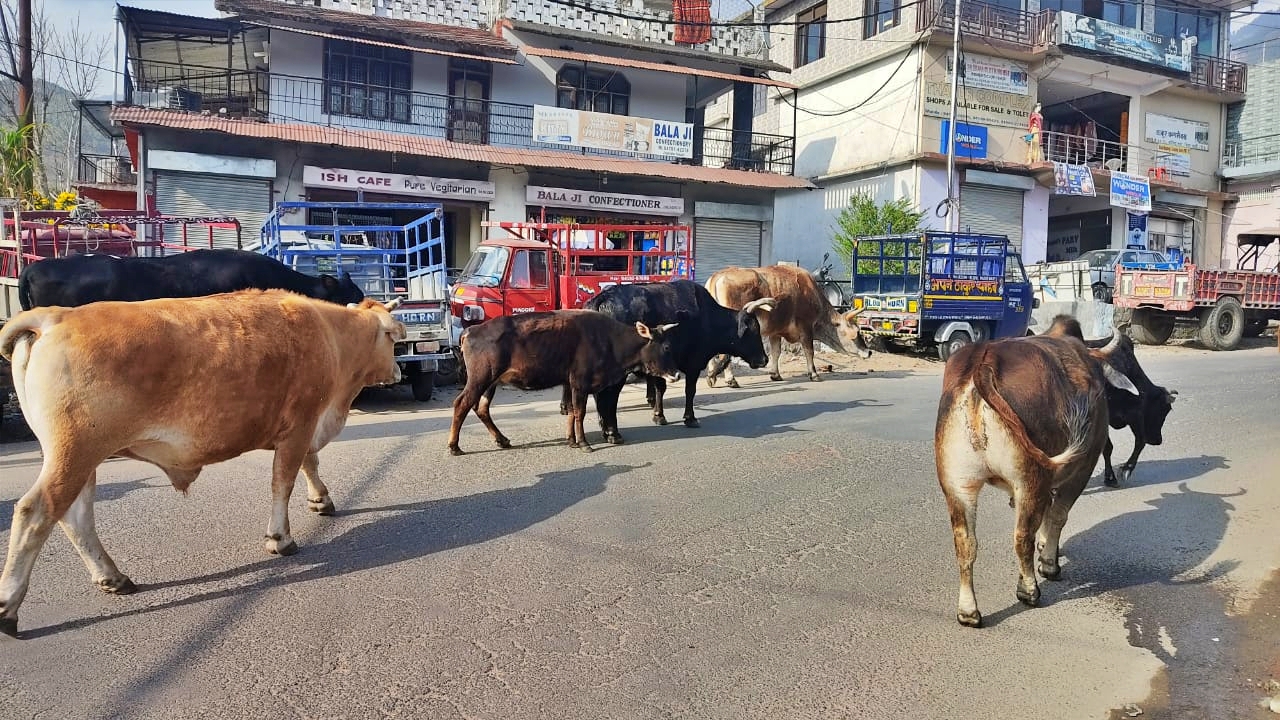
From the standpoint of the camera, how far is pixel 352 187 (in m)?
19.0

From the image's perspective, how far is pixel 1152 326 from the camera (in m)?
20.8

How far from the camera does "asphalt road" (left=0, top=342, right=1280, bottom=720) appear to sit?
3516 mm

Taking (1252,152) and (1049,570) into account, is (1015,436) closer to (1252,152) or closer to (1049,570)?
(1049,570)

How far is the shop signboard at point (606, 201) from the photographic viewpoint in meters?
21.2

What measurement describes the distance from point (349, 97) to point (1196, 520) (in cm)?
1931

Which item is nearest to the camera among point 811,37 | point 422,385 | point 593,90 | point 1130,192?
point 422,385

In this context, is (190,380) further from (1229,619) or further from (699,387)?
(699,387)

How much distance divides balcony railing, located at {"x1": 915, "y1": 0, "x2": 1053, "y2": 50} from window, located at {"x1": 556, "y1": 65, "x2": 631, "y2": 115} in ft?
28.1

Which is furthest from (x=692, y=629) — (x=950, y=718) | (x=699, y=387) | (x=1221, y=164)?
(x=1221, y=164)

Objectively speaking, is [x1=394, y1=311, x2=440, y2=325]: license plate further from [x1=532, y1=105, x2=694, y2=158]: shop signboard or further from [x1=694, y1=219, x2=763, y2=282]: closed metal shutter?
[x1=694, y1=219, x2=763, y2=282]: closed metal shutter

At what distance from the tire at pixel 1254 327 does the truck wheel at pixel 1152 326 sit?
86.3 inches

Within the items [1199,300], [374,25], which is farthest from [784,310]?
[374,25]

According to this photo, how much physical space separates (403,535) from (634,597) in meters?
1.71

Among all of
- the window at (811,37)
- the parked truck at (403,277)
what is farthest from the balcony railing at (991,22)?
the parked truck at (403,277)
